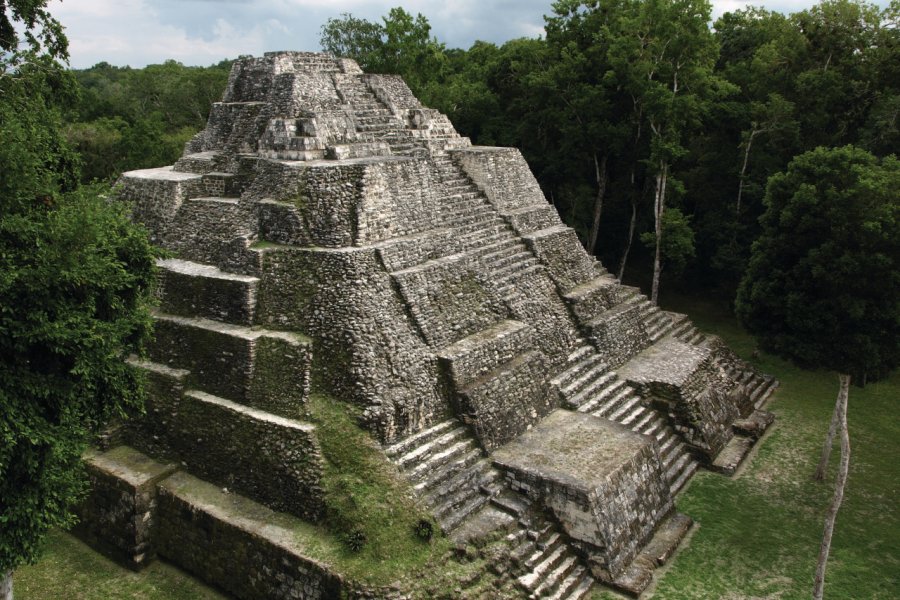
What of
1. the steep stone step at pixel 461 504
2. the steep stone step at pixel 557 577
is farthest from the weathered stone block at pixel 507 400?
the steep stone step at pixel 557 577

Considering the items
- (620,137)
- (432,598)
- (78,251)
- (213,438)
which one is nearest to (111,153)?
(620,137)

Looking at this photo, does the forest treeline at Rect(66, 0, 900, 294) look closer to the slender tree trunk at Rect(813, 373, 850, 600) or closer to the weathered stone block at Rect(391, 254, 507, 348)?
the slender tree trunk at Rect(813, 373, 850, 600)

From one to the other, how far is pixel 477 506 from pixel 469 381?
1.75 meters

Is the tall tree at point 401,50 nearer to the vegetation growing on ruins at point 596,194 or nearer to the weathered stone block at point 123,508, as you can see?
the vegetation growing on ruins at point 596,194

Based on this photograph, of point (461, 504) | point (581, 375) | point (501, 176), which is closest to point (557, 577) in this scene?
point (461, 504)

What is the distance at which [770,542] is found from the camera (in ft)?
31.9

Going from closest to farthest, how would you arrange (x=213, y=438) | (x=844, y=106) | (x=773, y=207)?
1. (x=213, y=438)
2. (x=773, y=207)
3. (x=844, y=106)

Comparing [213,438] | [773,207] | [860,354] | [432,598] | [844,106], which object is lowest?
[432,598]

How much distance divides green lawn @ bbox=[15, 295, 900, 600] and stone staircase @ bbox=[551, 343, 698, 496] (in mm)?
396

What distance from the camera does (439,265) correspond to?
10367 mm

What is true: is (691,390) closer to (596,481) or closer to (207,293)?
(596,481)

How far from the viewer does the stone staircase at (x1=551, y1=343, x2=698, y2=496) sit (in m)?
11.3

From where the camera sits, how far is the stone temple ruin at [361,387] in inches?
344

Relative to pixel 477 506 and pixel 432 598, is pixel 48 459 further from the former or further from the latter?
pixel 477 506
